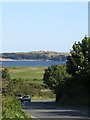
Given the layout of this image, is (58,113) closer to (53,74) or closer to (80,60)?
(80,60)

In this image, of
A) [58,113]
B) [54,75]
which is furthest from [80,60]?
[54,75]

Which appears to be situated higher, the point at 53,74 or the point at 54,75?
the point at 53,74

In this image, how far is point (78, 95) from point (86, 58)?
16.2 ft

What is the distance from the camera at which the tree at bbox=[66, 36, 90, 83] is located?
47.5 metres

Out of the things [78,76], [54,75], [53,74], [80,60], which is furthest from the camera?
[53,74]

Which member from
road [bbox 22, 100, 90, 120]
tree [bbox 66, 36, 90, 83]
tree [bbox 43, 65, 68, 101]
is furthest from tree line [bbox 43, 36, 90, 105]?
tree [bbox 43, 65, 68, 101]

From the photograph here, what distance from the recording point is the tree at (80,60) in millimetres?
Answer: 47534

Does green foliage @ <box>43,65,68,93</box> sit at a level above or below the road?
above

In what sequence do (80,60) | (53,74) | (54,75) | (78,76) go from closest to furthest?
(80,60)
(78,76)
(54,75)
(53,74)

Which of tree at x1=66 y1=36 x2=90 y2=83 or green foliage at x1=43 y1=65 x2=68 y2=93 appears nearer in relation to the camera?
tree at x1=66 y1=36 x2=90 y2=83

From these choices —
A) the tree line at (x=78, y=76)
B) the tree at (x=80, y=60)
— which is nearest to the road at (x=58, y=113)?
the tree at (x=80, y=60)

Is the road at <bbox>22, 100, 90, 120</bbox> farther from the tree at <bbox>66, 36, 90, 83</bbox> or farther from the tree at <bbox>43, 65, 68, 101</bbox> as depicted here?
the tree at <bbox>43, 65, 68, 101</bbox>

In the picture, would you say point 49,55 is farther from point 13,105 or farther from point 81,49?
point 13,105

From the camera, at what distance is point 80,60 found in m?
48.3
